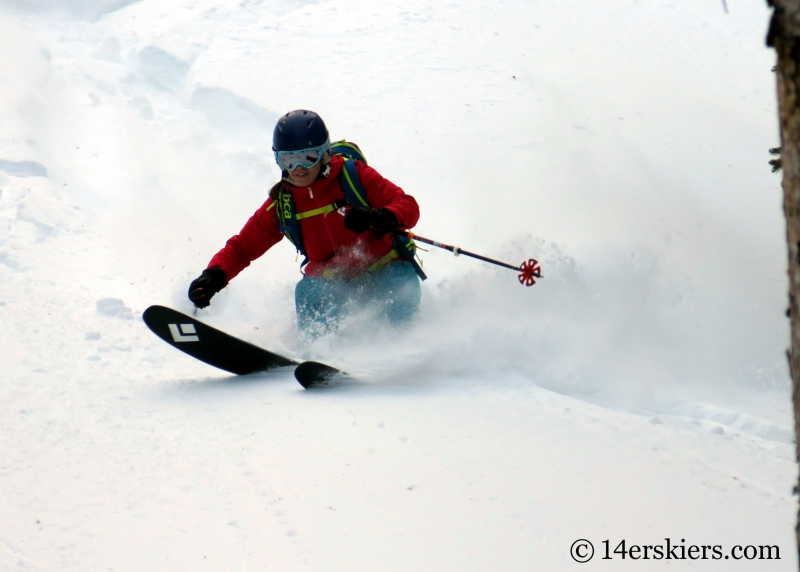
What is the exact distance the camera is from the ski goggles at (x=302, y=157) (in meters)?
4.64

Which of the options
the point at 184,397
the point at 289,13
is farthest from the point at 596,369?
the point at 289,13

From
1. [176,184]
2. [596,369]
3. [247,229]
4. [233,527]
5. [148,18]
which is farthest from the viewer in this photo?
[148,18]

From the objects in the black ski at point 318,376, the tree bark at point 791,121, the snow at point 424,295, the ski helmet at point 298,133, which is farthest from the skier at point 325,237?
the tree bark at point 791,121

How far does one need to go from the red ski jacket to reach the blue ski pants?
0.08 meters

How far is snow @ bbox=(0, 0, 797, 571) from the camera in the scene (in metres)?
2.67

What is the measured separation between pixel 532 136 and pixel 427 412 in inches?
213

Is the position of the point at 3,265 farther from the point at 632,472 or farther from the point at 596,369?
the point at 632,472

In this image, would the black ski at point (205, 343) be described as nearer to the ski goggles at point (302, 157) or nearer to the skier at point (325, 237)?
the skier at point (325, 237)

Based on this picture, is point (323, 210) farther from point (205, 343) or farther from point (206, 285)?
point (205, 343)

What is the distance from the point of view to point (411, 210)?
4797 mm

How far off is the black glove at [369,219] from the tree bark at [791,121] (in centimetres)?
334

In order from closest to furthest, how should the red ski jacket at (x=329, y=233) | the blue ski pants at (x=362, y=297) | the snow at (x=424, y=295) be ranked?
the snow at (x=424, y=295)
the red ski jacket at (x=329, y=233)
the blue ski pants at (x=362, y=297)

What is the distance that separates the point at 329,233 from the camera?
5.02m

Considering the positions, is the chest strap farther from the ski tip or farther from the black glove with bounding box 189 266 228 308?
the ski tip
